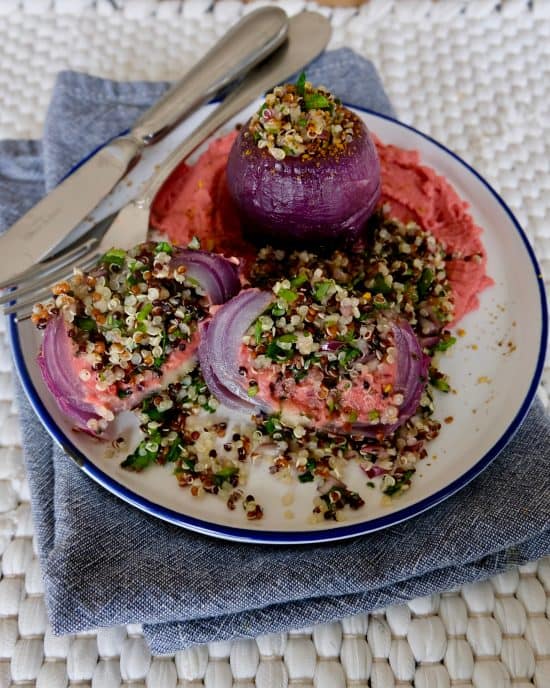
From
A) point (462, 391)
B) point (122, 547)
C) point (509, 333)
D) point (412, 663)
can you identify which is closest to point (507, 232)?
point (509, 333)

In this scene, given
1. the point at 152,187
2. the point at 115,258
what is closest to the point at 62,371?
the point at 115,258

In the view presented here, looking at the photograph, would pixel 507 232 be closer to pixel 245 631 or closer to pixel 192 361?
pixel 192 361

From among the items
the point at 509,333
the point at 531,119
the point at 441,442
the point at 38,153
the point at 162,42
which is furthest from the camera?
the point at 162,42

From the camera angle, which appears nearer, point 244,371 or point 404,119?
point 244,371

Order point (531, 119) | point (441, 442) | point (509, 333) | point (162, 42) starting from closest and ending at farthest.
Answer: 1. point (441, 442)
2. point (509, 333)
3. point (531, 119)
4. point (162, 42)

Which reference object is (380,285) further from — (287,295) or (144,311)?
(144,311)

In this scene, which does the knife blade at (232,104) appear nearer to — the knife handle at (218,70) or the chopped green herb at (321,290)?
the knife handle at (218,70)

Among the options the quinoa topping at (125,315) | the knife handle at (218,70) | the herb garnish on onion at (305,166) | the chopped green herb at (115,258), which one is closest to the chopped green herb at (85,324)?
the quinoa topping at (125,315)

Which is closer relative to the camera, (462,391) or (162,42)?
(462,391)
